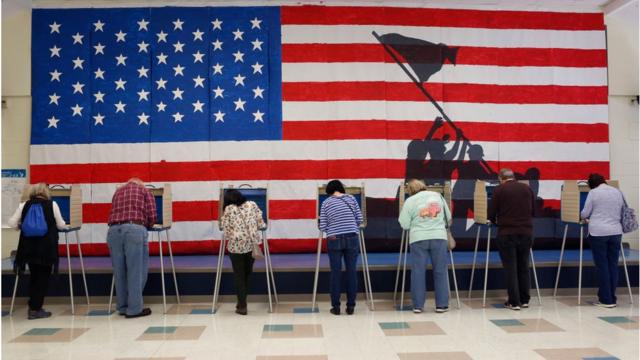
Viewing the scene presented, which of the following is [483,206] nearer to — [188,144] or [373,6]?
[373,6]

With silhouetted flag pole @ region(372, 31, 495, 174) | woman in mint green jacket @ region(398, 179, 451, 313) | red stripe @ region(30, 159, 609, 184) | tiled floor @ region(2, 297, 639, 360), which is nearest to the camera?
tiled floor @ region(2, 297, 639, 360)

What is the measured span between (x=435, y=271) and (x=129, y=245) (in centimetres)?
310

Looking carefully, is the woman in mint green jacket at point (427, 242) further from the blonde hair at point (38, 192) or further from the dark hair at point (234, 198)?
the blonde hair at point (38, 192)

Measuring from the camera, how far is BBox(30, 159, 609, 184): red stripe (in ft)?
23.2

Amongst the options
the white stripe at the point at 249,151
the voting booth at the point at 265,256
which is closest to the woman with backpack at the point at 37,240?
the voting booth at the point at 265,256

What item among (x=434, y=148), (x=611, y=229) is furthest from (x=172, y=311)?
(x=611, y=229)

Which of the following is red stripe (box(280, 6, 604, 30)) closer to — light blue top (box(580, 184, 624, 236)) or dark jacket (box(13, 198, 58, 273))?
light blue top (box(580, 184, 624, 236))

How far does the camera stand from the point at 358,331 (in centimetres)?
452

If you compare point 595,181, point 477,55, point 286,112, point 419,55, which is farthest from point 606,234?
point 286,112

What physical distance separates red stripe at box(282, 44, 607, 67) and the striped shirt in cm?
276

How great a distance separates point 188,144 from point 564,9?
19.0 ft

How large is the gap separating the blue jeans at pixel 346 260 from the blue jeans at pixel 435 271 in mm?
627

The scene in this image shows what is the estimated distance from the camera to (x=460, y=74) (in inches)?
290

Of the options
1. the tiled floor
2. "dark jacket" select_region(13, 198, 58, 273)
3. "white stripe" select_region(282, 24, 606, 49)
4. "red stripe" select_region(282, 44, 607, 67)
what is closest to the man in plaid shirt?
the tiled floor
